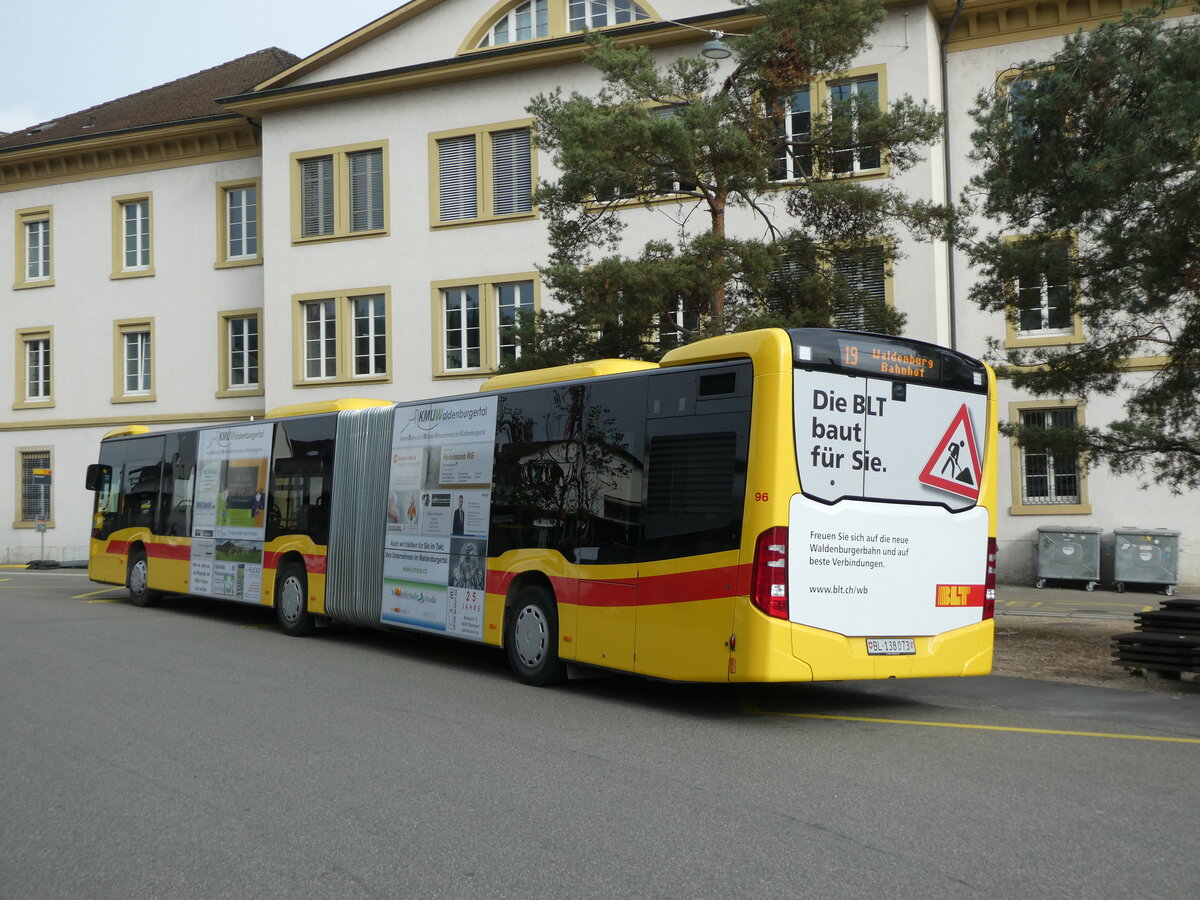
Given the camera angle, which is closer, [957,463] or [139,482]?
[957,463]

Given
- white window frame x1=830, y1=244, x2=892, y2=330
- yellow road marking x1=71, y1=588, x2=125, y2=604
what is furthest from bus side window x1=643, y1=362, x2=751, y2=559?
yellow road marking x1=71, y1=588, x2=125, y2=604

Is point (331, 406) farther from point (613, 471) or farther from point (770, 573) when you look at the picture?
point (770, 573)

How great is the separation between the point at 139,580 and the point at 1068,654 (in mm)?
14111

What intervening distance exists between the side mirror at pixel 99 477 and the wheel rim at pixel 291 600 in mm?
6504

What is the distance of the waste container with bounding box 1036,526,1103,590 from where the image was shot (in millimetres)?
24391

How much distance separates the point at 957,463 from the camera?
10.2 meters

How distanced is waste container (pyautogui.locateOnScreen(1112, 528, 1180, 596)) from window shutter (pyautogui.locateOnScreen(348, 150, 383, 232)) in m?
18.1

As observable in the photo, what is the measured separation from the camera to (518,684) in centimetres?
1175

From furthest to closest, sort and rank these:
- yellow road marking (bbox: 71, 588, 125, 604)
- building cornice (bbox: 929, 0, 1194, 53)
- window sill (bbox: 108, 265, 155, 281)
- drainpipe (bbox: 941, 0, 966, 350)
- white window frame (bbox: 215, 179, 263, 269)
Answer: window sill (bbox: 108, 265, 155, 281) → white window frame (bbox: 215, 179, 263, 269) → drainpipe (bbox: 941, 0, 966, 350) → building cornice (bbox: 929, 0, 1194, 53) → yellow road marking (bbox: 71, 588, 125, 604)

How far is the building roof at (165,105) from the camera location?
36969mm

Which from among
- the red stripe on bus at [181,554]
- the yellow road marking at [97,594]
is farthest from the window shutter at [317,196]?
the red stripe on bus at [181,554]

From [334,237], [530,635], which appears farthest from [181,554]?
[334,237]

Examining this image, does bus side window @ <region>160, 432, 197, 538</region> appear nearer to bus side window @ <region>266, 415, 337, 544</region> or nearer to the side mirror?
the side mirror

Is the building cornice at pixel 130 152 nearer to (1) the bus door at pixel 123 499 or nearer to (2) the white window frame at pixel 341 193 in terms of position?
(2) the white window frame at pixel 341 193
